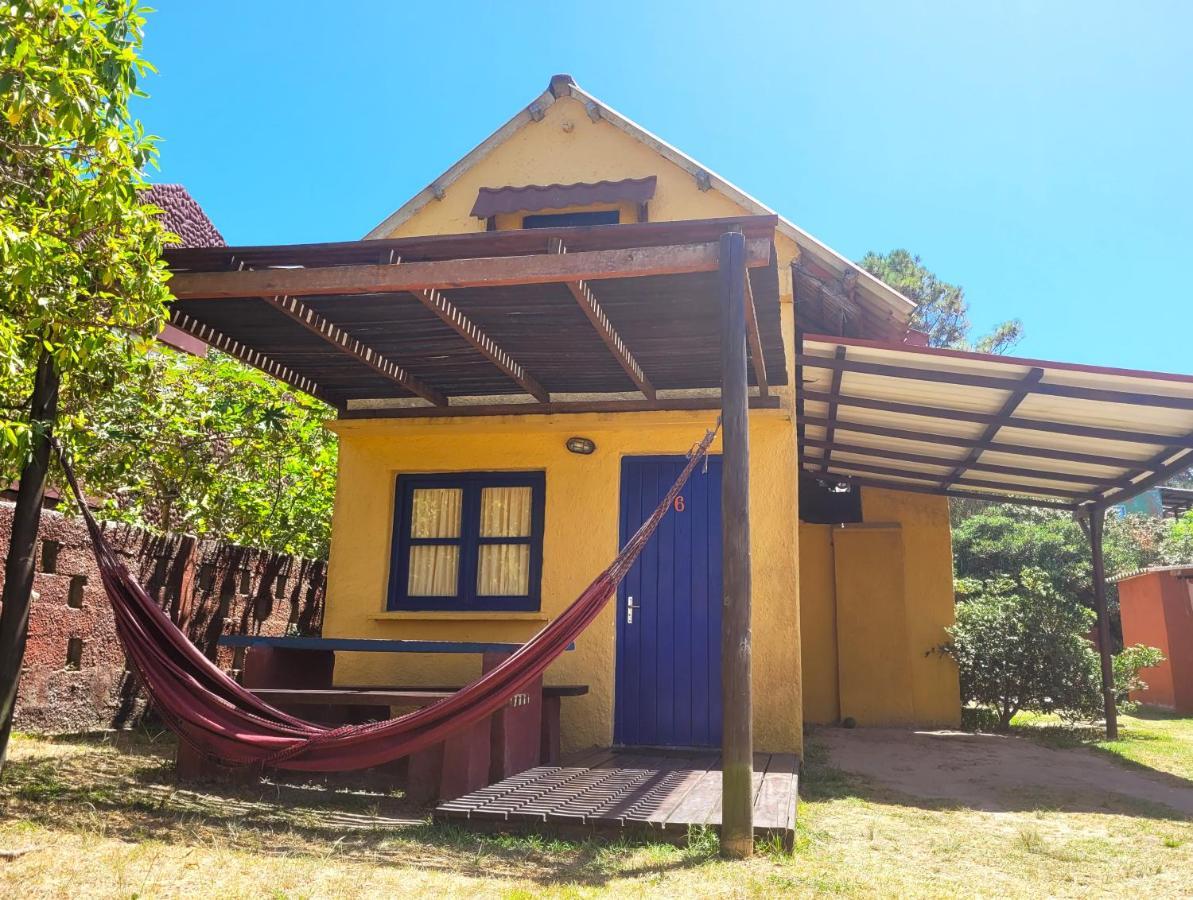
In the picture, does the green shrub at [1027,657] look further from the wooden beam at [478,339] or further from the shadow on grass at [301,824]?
the shadow on grass at [301,824]

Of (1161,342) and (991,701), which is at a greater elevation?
(1161,342)

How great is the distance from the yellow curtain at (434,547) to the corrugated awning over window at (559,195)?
7.27ft

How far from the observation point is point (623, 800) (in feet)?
12.6

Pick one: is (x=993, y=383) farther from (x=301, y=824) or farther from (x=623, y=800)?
(x=301, y=824)

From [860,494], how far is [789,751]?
4529 mm

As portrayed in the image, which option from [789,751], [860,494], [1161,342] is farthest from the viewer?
[1161,342]

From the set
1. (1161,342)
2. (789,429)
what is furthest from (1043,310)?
(1161,342)

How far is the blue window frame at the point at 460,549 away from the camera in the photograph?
6.28 m

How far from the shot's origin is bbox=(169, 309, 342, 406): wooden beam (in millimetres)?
4943

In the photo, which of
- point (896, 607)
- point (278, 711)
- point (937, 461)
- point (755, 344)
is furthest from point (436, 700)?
point (896, 607)

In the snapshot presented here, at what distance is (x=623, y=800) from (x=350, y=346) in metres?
2.84

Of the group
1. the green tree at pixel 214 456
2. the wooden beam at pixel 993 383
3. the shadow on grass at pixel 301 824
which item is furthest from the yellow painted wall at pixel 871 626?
the shadow on grass at pixel 301 824

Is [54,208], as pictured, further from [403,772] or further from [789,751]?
[789,751]

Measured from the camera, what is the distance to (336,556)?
21.5 feet
